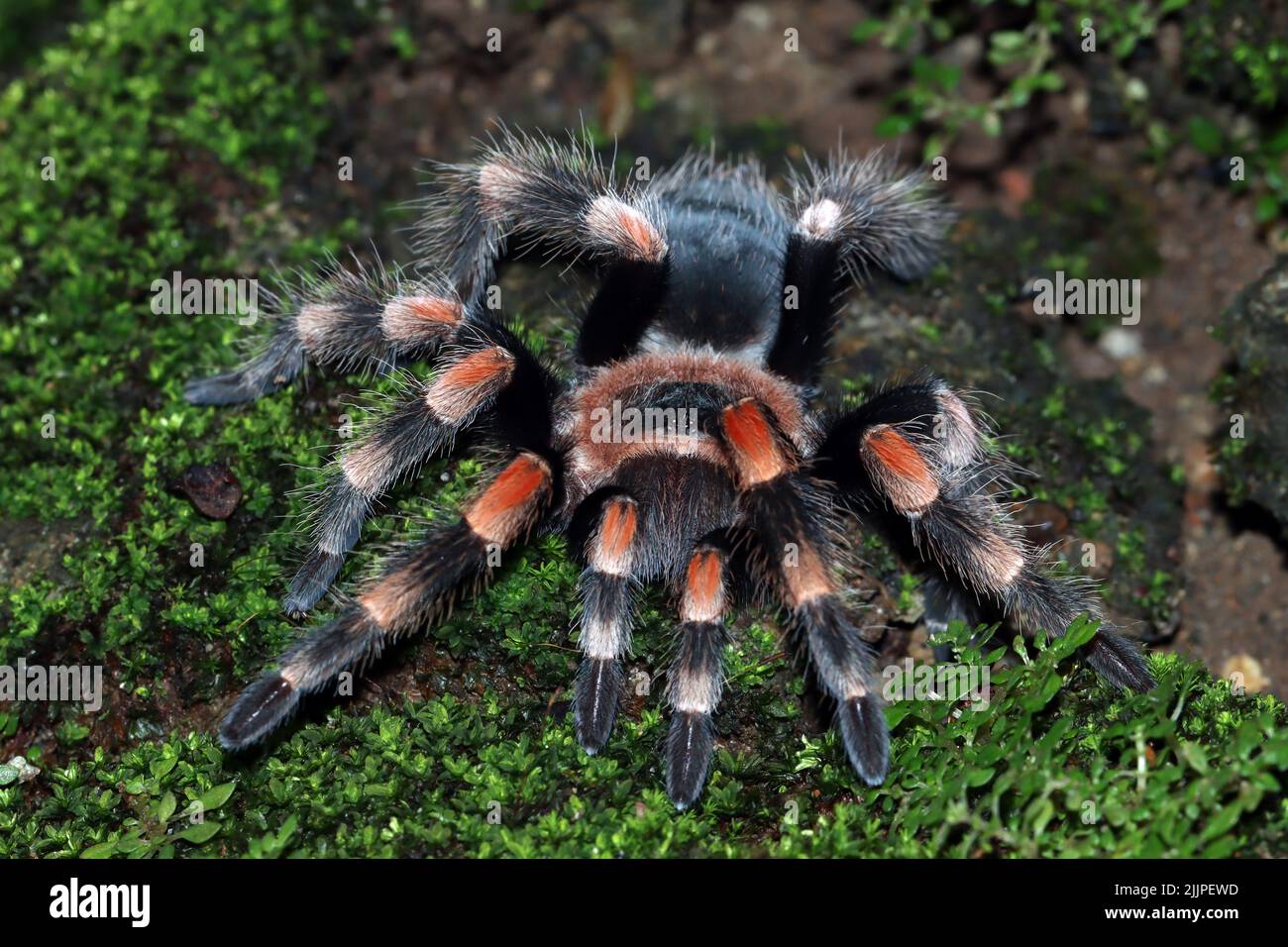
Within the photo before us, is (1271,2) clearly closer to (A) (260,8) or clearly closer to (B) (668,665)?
(B) (668,665)

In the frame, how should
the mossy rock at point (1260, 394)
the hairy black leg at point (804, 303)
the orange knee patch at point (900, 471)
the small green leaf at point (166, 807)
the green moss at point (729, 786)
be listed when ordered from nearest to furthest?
1. the green moss at point (729, 786)
2. the orange knee patch at point (900, 471)
3. the small green leaf at point (166, 807)
4. the hairy black leg at point (804, 303)
5. the mossy rock at point (1260, 394)

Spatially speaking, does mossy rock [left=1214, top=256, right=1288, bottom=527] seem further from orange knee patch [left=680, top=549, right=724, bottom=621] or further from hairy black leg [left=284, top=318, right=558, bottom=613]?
hairy black leg [left=284, top=318, right=558, bottom=613]

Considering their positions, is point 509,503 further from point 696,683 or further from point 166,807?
point 166,807

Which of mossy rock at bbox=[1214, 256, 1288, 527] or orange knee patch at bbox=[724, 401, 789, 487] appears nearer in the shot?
orange knee patch at bbox=[724, 401, 789, 487]

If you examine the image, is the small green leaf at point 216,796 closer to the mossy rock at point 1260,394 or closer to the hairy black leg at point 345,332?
the hairy black leg at point 345,332

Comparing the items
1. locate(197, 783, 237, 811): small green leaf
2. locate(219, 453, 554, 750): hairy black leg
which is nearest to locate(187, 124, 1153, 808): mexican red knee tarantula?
locate(219, 453, 554, 750): hairy black leg

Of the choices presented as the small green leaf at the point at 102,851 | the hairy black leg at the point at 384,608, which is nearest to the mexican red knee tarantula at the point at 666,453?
the hairy black leg at the point at 384,608
